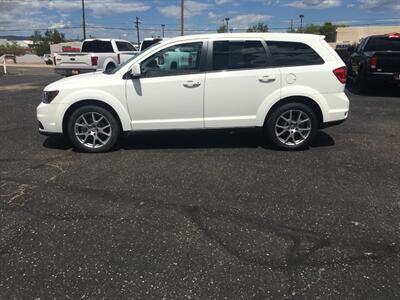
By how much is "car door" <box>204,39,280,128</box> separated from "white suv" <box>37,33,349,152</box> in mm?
15

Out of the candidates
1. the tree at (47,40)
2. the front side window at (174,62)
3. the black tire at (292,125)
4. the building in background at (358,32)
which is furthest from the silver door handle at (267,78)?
the tree at (47,40)

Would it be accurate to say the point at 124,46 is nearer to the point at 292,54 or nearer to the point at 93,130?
the point at 93,130

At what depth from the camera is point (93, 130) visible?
6332 mm

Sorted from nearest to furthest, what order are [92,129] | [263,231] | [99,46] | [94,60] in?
[263,231] → [92,129] → [94,60] → [99,46]

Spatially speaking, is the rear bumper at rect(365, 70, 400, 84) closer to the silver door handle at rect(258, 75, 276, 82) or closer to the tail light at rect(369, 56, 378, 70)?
the tail light at rect(369, 56, 378, 70)

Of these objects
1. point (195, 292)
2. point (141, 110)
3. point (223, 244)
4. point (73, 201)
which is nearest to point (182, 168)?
point (141, 110)

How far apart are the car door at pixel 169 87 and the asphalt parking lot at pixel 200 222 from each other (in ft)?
2.01

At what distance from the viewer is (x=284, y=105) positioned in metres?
6.30

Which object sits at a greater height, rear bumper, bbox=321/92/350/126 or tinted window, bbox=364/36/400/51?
tinted window, bbox=364/36/400/51

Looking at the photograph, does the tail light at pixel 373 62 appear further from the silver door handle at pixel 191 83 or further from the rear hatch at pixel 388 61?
the silver door handle at pixel 191 83

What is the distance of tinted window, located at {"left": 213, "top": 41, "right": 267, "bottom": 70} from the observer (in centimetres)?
618

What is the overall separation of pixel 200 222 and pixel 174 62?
2.97 metres

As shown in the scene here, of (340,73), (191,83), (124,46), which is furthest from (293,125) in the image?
(124,46)

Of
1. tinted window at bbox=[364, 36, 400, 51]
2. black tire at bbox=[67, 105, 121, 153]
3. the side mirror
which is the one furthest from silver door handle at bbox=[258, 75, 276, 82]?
tinted window at bbox=[364, 36, 400, 51]
